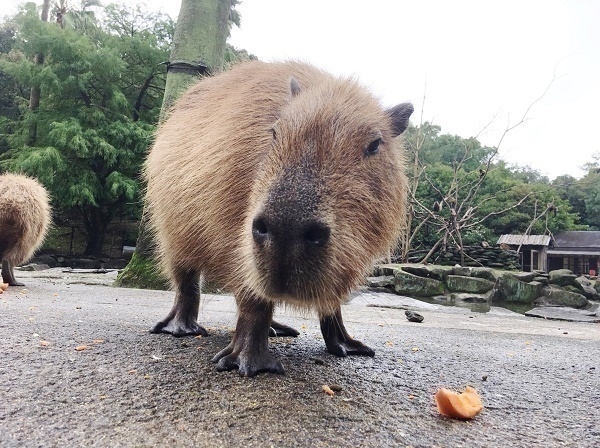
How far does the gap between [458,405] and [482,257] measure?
1525 centimetres

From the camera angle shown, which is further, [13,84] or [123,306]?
[13,84]

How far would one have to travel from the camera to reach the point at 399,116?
6.98 ft

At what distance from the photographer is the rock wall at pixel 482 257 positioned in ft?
49.6

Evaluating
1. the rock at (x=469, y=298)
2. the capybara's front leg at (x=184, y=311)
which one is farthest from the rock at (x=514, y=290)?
the capybara's front leg at (x=184, y=311)

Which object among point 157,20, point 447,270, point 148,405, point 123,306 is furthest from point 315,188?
point 157,20

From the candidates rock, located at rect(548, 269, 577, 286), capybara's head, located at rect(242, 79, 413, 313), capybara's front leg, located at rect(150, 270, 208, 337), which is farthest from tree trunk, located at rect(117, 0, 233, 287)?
rock, located at rect(548, 269, 577, 286)

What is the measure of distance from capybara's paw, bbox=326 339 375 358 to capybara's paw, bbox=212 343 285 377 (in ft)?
1.79

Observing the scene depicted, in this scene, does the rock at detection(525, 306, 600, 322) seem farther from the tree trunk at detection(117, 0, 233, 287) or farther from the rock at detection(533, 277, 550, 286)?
the tree trunk at detection(117, 0, 233, 287)

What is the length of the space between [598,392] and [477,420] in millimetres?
762

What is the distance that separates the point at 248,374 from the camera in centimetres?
173

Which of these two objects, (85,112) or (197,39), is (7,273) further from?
(85,112)

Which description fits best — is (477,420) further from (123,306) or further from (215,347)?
(123,306)

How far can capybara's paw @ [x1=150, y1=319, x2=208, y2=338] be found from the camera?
2.49 meters

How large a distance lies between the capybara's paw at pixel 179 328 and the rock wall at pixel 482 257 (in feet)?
43.3
